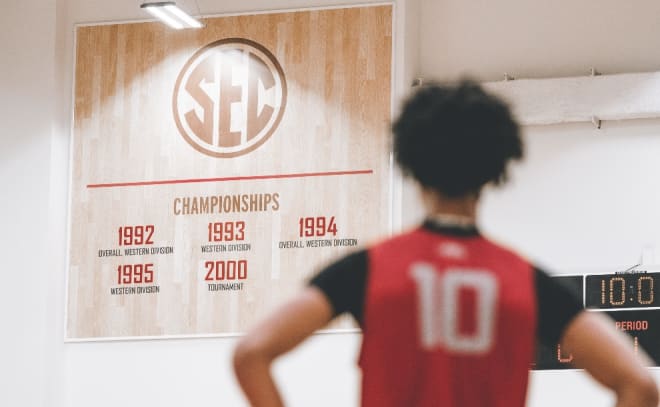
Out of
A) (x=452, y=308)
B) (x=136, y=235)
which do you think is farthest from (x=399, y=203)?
(x=452, y=308)

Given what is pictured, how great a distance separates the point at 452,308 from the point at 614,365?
1.03ft

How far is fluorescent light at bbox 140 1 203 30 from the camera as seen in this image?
10781mm

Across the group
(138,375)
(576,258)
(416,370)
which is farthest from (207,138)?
(416,370)

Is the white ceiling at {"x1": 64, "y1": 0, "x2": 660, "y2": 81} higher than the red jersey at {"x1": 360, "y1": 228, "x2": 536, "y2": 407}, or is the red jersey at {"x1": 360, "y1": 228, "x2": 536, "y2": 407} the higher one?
the white ceiling at {"x1": 64, "y1": 0, "x2": 660, "y2": 81}

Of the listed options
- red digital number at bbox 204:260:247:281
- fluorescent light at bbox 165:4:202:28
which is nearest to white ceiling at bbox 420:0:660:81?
fluorescent light at bbox 165:4:202:28

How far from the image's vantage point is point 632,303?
9.76 m

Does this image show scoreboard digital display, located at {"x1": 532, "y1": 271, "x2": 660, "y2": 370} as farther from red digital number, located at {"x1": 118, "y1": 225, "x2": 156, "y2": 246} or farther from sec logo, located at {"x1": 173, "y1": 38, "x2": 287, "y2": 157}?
red digital number, located at {"x1": 118, "y1": 225, "x2": 156, "y2": 246}

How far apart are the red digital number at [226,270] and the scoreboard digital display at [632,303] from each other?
2.87 meters

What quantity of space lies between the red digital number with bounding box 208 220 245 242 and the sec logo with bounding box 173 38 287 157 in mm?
639

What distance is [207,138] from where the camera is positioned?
11625 millimetres

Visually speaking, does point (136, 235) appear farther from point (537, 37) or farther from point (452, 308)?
point (452, 308)

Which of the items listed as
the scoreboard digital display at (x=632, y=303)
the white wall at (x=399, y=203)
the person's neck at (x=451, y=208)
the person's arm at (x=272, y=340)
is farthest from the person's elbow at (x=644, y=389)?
the white wall at (x=399, y=203)

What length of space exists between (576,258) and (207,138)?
3.52 metres

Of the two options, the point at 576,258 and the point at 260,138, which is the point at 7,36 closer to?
the point at 260,138
